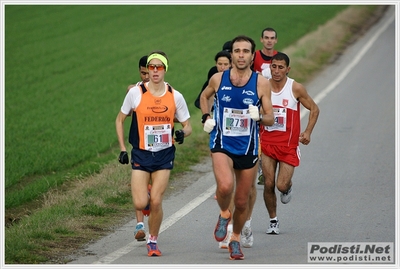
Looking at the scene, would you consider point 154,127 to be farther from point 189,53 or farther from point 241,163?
point 189,53

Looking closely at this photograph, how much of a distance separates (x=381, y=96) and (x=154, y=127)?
48.9 feet

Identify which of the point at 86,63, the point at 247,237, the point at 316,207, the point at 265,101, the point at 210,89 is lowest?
the point at 316,207

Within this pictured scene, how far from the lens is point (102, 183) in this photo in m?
13.6

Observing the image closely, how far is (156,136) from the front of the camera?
9562 mm

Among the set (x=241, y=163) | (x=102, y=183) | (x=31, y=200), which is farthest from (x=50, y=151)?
(x=241, y=163)

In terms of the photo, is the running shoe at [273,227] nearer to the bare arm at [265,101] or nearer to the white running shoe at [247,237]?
the white running shoe at [247,237]

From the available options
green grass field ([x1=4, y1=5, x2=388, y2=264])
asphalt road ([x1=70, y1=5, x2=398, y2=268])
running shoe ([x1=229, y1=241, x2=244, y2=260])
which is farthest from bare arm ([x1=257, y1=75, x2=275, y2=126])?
green grass field ([x1=4, y1=5, x2=388, y2=264])

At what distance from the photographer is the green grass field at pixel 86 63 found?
1816 centimetres

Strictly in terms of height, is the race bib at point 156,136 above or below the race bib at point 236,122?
below

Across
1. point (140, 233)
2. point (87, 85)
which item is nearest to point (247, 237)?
point (140, 233)

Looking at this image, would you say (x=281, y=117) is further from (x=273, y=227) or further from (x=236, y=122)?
(x=236, y=122)

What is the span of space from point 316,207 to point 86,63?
2084 cm

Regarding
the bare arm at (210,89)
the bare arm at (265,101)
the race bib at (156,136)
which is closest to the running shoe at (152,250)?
the race bib at (156,136)

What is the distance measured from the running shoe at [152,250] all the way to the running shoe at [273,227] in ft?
6.13
